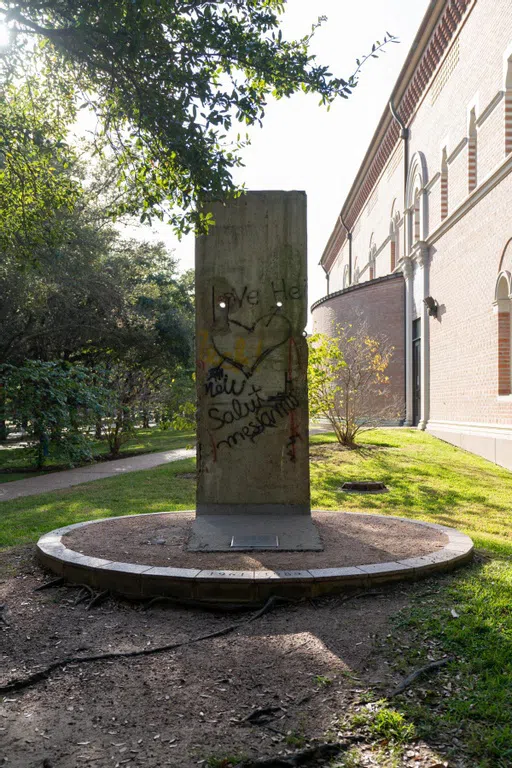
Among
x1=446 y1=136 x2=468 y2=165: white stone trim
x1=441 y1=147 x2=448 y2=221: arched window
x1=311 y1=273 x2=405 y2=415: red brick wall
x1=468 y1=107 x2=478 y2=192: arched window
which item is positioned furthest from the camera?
x1=311 y1=273 x2=405 y2=415: red brick wall

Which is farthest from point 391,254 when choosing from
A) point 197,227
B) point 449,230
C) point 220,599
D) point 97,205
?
point 220,599

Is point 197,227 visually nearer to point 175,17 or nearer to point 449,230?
point 175,17

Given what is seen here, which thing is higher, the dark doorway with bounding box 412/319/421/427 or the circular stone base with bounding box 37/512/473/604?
the dark doorway with bounding box 412/319/421/427

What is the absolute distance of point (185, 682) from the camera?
3.23 meters

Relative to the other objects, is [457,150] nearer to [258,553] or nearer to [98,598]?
[258,553]

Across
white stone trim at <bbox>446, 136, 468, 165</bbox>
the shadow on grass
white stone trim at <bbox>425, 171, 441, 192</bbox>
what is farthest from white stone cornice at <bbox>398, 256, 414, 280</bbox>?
the shadow on grass

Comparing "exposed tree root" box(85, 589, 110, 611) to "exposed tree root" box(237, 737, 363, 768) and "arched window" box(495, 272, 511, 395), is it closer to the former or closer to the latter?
"exposed tree root" box(237, 737, 363, 768)

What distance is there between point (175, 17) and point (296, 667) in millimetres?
5619

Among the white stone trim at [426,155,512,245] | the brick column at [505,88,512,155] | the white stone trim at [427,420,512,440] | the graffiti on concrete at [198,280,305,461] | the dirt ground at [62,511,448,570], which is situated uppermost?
the brick column at [505,88,512,155]

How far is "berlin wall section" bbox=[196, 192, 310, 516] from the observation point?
6422mm

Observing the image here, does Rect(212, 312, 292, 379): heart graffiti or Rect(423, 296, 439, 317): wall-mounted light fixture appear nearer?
Rect(212, 312, 292, 379): heart graffiti

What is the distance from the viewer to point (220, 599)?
4305 mm

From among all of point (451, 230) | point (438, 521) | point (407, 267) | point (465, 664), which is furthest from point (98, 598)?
point (407, 267)

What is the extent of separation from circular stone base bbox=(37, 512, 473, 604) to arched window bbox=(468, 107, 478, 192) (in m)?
11.3
